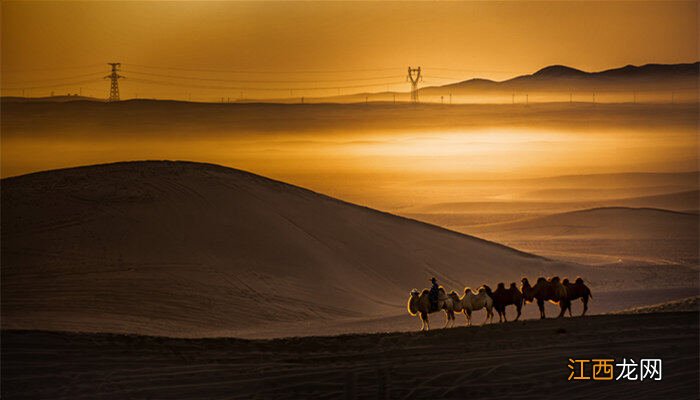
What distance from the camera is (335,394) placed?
780 inches

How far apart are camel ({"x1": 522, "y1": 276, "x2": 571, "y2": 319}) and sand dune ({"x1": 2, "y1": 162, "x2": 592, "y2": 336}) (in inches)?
310

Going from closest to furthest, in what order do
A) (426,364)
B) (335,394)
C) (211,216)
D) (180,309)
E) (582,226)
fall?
(335,394)
(426,364)
(180,309)
(211,216)
(582,226)

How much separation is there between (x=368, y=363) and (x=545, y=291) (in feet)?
15.6

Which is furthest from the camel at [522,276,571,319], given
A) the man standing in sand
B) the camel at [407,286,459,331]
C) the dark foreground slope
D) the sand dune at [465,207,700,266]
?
the sand dune at [465,207,700,266]

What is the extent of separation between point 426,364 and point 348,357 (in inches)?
61.2

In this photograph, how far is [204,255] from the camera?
36.1 metres

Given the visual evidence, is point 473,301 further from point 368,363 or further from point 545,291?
point 368,363

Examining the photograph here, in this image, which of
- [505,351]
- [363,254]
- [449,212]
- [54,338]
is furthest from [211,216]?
[449,212]

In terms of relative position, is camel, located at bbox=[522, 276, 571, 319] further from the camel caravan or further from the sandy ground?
the sandy ground

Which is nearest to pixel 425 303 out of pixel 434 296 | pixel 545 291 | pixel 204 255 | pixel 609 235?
pixel 434 296

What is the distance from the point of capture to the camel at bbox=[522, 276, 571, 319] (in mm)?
24484

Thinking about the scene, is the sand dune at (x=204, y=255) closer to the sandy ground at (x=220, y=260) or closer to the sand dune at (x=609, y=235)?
the sandy ground at (x=220, y=260)

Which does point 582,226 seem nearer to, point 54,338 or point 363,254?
point 363,254

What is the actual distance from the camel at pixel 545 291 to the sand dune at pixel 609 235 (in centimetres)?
2579
